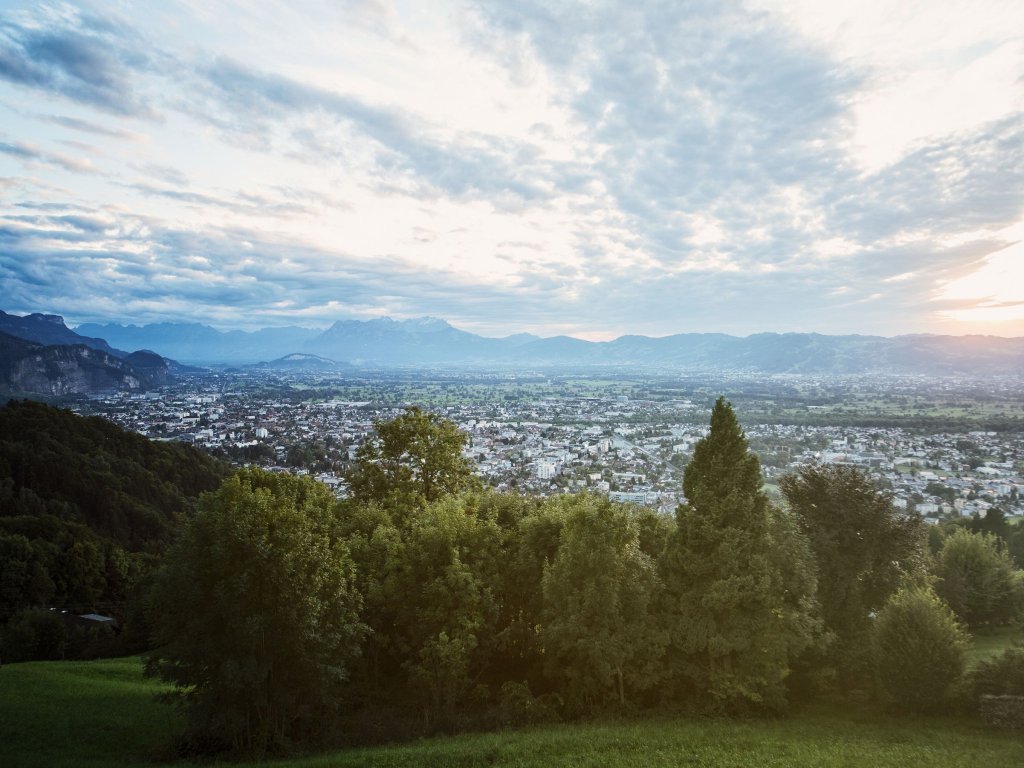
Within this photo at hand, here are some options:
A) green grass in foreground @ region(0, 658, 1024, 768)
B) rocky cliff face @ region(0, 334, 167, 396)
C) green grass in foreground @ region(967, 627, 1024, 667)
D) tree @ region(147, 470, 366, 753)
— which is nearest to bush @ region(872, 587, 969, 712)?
green grass in foreground @ region(0, 658, 1024, 768)

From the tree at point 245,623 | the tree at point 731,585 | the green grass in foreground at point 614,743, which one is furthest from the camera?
the tree at point 731,585

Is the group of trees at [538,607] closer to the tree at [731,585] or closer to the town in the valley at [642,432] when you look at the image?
the tree at [731,585]

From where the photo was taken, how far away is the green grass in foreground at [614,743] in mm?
13133

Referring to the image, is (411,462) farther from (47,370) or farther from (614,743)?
(47,370)

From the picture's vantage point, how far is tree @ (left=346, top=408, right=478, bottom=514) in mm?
27406

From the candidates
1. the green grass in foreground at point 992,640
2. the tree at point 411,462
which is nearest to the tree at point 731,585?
the green grass in foreground at point 992,640

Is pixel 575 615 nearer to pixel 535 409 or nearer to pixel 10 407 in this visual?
pixel 10 407

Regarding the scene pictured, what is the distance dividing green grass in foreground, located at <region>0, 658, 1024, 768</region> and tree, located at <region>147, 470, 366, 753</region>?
183cm

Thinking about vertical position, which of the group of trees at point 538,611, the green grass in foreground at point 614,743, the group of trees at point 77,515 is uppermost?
the group of trees at point 538,611

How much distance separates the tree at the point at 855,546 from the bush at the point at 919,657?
2766 mm

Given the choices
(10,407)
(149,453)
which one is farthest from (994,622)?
(10,407)

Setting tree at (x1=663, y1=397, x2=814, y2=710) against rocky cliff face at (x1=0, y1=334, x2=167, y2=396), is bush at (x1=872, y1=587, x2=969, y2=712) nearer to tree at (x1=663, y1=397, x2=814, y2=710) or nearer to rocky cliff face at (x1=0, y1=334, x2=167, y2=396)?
tree at (x1=663, y1=397, x2=814, y2=710)

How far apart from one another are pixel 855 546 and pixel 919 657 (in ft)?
16.5

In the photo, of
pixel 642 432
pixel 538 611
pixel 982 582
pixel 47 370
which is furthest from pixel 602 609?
pixel 47 370
